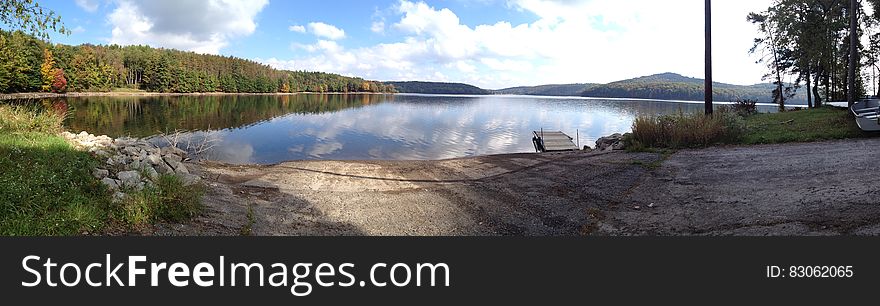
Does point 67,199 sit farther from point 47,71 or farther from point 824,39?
point 47,71

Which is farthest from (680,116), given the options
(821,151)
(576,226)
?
(576,226)

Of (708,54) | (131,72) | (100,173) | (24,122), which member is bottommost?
(100,173)

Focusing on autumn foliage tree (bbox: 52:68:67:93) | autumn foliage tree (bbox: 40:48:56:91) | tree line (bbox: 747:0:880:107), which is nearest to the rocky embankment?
tree line (bbox: 747:0:880:107)

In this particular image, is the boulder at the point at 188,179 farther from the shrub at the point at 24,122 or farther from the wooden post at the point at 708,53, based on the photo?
the wooden post at the point at 708,53

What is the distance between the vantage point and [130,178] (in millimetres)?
6941

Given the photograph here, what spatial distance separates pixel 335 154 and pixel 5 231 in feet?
63.0

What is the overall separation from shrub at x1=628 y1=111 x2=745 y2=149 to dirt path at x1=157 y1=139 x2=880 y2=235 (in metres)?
2.10

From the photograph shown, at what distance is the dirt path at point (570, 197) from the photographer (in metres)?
6.05

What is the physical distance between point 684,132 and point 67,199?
49.9 feet

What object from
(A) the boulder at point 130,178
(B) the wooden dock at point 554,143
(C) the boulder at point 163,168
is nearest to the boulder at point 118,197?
(A) the boulder at point 130,178

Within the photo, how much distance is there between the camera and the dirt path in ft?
19.9

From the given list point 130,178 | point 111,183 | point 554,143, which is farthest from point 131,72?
point 111,183

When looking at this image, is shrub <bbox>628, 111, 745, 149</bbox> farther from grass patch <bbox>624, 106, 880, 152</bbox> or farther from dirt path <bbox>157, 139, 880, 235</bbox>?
dirt path <bbox>157, 139, 880, 235</bbox>

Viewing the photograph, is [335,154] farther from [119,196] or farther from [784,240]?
[784,240]
